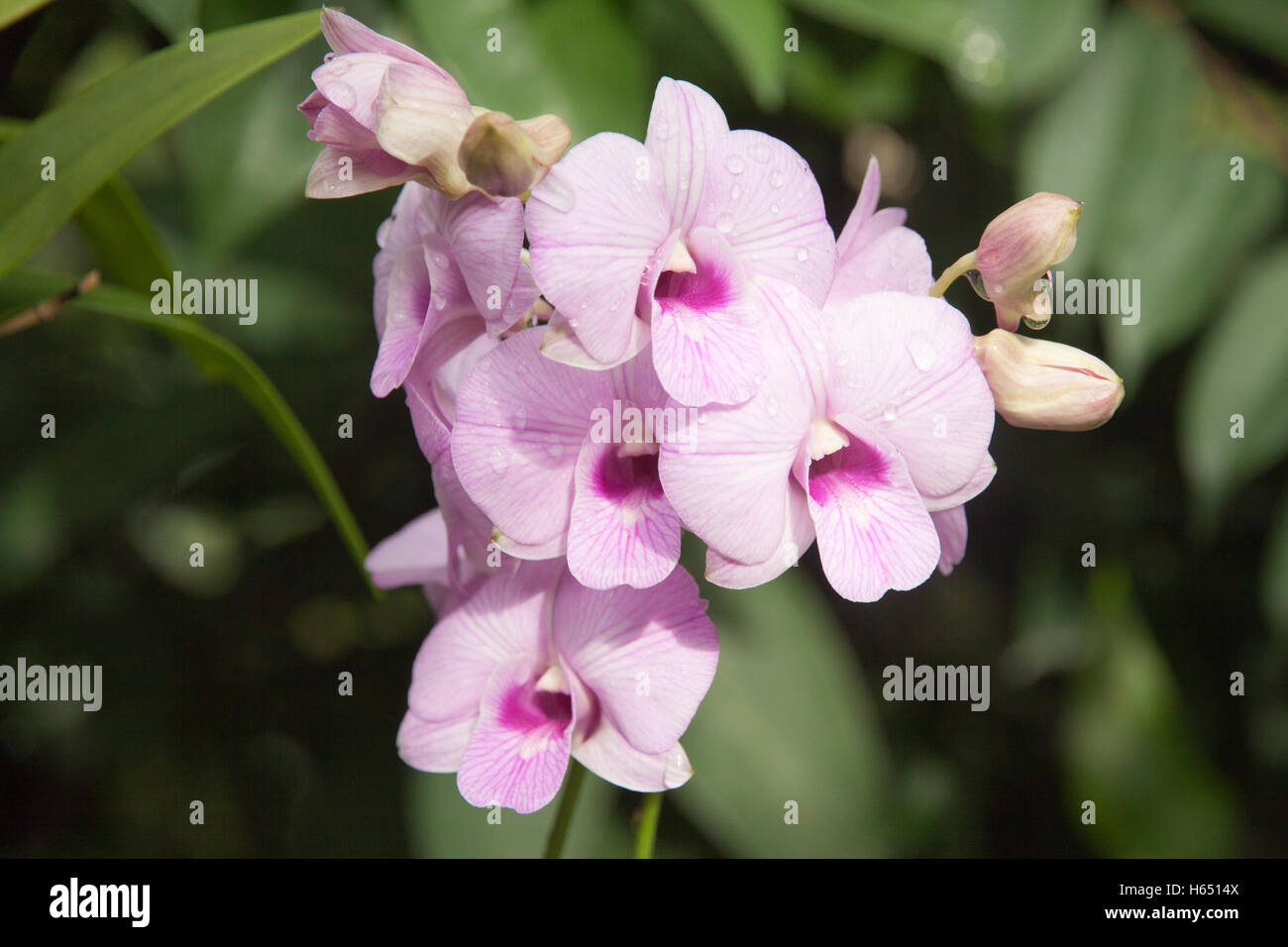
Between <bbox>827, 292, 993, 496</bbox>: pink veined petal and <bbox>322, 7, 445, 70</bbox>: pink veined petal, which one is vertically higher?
<bbox>322, 7, 445, 70</bbox>: pink veined petal

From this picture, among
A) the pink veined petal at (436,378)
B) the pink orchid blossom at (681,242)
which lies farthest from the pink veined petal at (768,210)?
the pink veined petal at (436,378)

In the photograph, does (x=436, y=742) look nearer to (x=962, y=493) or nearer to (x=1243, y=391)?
(x=962, y=493)

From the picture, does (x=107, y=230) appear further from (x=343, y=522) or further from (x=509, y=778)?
(x=509, y=778)

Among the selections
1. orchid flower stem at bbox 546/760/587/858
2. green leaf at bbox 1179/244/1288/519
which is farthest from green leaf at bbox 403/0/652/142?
green leaf at bbox 1179/244/1288/519

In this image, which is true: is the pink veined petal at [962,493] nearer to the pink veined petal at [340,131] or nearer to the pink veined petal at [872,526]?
the pink veined petal at [872,526]

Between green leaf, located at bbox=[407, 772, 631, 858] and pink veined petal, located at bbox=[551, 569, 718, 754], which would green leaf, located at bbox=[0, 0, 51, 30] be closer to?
pink veined petal, located at bbox=[551, 569, 718, 754]

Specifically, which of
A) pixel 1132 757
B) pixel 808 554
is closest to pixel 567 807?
pixel 808 554

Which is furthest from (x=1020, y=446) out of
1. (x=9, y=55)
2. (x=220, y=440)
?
(x=9, y=55)
